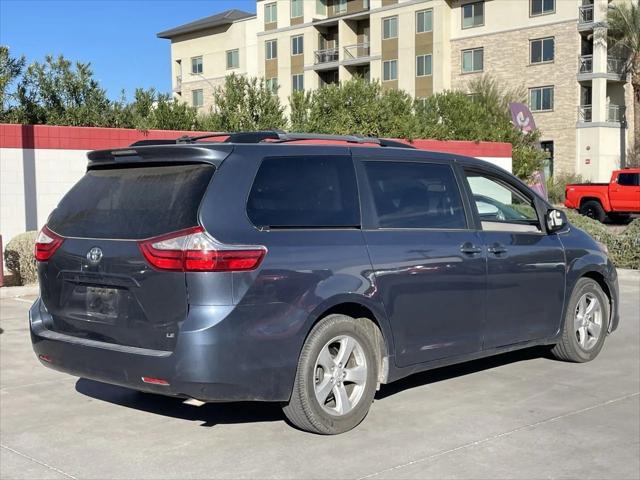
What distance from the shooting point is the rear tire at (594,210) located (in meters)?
31.1

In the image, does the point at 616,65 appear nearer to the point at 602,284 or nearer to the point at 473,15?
the point at 473,15

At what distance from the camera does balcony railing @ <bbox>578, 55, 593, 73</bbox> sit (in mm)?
48125

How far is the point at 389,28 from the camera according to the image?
187ft

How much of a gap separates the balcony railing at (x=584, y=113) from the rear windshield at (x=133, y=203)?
47.3 m

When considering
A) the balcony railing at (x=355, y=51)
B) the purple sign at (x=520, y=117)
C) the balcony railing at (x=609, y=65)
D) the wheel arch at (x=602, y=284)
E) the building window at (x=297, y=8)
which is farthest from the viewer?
the building window at (x=297, y=8)

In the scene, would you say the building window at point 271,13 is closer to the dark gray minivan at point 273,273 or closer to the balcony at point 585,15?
the balcony at point 585,15

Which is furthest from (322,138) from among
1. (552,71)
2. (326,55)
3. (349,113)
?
(326,55)

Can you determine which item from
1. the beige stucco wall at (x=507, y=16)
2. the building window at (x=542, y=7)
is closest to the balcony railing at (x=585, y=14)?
the beige stucco wall at (x=507, y=16)

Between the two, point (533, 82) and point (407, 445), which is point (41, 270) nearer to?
point (407, 445)

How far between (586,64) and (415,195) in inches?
1810

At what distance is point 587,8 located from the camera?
47.8 metres

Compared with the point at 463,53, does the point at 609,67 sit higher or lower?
lower

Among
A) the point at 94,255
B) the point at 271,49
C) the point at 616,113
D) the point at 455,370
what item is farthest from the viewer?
the point at 271,49

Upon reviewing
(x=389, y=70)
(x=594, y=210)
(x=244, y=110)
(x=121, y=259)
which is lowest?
(x=594, y=210)
